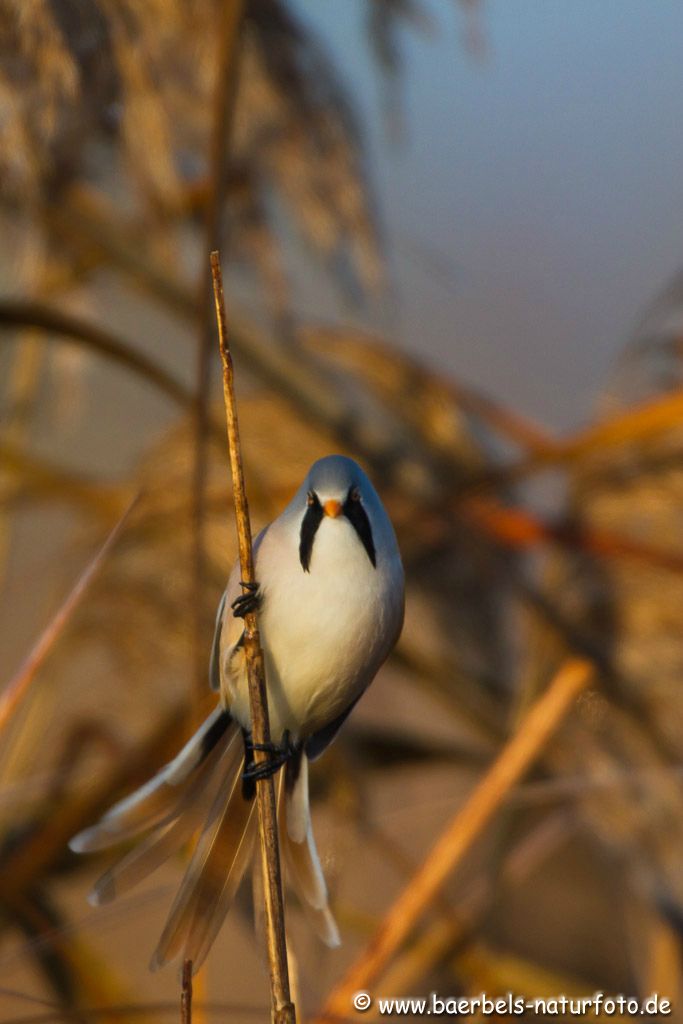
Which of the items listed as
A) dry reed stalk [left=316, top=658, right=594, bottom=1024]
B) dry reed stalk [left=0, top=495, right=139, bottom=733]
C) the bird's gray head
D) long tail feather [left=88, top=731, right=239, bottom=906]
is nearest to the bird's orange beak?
the bird's gray head

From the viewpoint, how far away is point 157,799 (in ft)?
2.43

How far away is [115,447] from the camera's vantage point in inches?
136

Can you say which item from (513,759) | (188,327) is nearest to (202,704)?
(513,759)

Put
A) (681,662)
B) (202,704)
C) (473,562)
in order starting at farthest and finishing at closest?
(473,562) → (681,662) → (202,704)

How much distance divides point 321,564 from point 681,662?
47.1 inches

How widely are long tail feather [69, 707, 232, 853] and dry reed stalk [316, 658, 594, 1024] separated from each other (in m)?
0.36

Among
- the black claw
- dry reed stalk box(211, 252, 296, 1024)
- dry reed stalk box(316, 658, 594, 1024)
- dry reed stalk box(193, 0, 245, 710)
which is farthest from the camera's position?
dry reed stalk box(316, 658, 594, 1024)

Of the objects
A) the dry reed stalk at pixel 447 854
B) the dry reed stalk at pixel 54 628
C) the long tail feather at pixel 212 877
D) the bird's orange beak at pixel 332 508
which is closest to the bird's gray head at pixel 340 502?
the bird's orange beak at pixel 332 508

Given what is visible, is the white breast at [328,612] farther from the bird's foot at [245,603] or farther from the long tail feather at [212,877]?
the long tail feather at [212,877]

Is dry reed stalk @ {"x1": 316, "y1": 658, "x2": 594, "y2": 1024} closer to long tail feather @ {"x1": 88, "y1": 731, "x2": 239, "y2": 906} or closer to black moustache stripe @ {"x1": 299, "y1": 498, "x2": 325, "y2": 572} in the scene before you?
long tail feather @ {"x1": 88, "y1": 731, "x2": 239, "y2": 906}

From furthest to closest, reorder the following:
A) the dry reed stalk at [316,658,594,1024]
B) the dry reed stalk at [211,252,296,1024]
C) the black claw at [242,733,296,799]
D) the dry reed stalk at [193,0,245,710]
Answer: the dry reed stalk at [316,658,594,1024]
the dry reed stalk at [193,0,245,710]
the black claw at [242,733,296,799]
the dry reed stalk at [211,252,296,1024]

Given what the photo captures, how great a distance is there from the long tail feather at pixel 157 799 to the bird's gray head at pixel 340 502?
166mm

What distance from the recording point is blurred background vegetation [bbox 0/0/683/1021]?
4.18ft

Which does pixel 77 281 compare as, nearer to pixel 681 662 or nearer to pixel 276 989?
pixel 681 662
